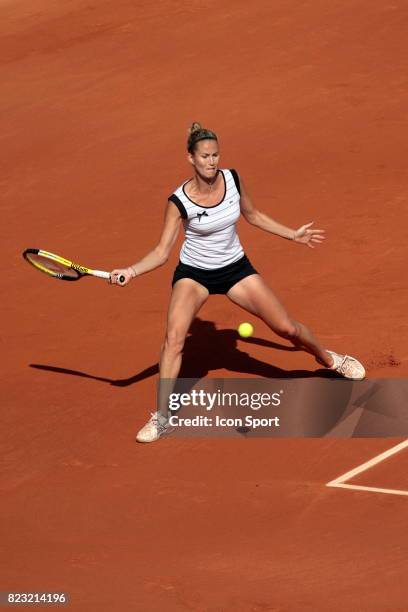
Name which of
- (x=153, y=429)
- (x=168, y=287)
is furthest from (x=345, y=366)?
(x=168, y=287)

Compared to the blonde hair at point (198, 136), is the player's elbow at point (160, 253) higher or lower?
lower

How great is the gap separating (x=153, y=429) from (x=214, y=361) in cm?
152

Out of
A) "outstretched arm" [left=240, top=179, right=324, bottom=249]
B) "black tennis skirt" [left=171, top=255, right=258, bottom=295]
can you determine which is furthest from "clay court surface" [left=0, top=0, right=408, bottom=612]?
"outstretched arm" [left=240, top=179, right=324, bottom=249]

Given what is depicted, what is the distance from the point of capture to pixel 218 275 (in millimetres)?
10078

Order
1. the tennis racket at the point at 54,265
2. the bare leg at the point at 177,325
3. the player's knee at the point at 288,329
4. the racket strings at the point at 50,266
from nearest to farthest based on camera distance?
the bare leg at the point at 177,325 → the player's knee at the point at 288,329 → the tennis racket at the point at 54,265 → the racket strings at the point at 50,266

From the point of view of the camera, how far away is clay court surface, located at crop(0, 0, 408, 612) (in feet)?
27.9

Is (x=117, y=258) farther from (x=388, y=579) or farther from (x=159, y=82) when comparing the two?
(x=388, y=579)

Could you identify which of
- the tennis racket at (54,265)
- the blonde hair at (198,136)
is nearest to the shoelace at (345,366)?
the tennis racket at (54,265)

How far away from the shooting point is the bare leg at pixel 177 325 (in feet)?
32.9

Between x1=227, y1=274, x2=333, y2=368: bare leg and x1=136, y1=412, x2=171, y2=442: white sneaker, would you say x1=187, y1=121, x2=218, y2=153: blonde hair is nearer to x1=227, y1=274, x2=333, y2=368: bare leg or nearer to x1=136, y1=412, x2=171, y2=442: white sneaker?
x1=227, y1=274, x2=333, y2=368: bare leg

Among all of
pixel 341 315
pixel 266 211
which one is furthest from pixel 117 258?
pixel 341 315

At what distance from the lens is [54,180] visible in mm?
16266

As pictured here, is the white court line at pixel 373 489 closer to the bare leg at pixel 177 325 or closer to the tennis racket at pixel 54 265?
the bare leg at pixel 177 325

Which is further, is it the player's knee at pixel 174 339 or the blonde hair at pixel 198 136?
the player's knee at pixel 174 339
